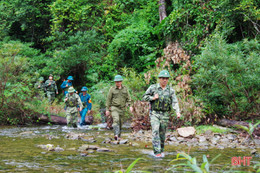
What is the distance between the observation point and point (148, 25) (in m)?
20.3

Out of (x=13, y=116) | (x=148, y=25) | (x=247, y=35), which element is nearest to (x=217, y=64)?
(x=247, y=35)

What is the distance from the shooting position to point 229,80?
418 inches

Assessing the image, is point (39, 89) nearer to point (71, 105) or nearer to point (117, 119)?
point (71, 105)

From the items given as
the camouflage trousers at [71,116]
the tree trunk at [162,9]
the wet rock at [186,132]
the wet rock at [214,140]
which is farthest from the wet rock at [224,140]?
the tree trunk at [162,9]

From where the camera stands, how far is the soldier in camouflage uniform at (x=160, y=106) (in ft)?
22.7

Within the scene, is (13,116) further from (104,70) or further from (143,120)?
(104,70)

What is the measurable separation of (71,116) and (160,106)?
260 inches

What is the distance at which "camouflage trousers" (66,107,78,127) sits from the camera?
1249 cm

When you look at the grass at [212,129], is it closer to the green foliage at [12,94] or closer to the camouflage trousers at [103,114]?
the camouflage trousers at [103,114]

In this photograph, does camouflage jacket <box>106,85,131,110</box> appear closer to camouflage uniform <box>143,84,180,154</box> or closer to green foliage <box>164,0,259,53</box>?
camouflage uniform <box>143,84,180,154</box>

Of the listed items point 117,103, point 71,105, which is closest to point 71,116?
point 71,105

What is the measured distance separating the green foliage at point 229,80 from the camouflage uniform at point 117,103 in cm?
330

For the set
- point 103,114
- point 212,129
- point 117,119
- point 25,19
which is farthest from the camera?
point 25,19

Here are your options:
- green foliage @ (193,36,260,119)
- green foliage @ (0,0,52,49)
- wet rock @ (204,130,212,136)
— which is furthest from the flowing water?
green foliage @ (0,0,52,49)
